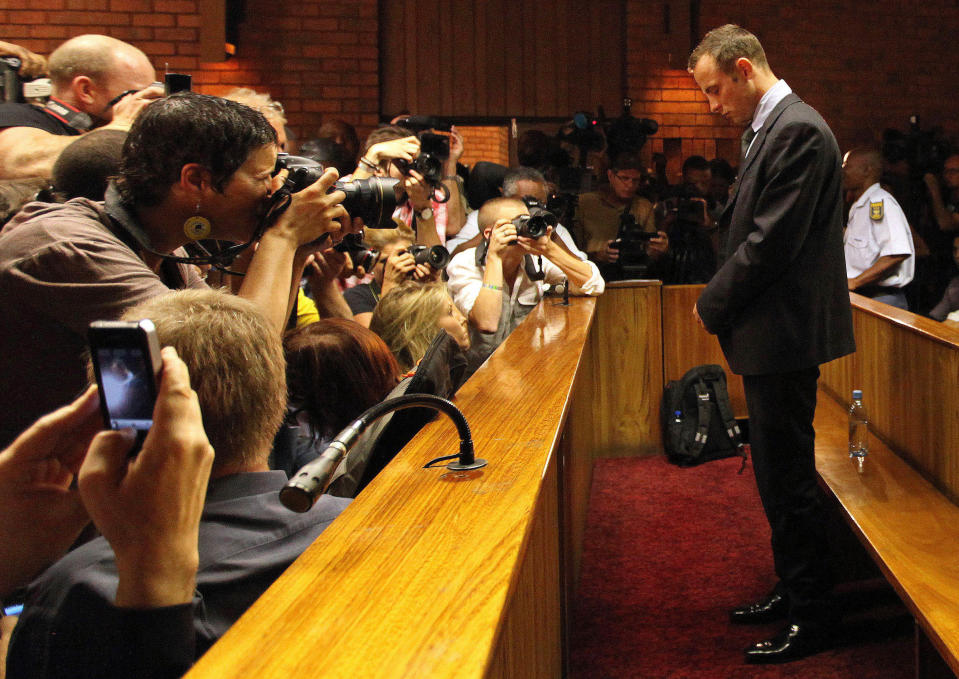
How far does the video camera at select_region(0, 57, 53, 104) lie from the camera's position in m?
2.51

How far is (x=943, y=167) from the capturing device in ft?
20.9

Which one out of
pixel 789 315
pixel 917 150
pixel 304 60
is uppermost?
pixel 304 60

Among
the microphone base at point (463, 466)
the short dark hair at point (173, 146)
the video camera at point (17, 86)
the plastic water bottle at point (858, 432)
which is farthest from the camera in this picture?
the plastic water bottle at point (858, 432)

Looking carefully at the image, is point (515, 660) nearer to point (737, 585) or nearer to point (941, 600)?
point (941, 600)

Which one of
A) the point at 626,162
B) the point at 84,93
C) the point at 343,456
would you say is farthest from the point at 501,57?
the point at 343,456

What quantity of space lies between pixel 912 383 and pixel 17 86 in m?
2.58

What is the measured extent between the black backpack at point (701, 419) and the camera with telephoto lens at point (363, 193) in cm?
272

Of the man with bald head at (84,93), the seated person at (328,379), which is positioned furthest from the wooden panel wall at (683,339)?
the seated person at (328,379)

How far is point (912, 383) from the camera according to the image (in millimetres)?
2662

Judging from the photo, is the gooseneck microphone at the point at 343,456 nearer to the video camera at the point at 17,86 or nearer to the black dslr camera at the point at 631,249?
the video camera at the point at 17,86

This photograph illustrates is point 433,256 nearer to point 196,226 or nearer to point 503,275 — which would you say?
point 503,275

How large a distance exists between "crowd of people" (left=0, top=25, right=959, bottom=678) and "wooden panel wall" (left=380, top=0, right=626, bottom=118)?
158 inches

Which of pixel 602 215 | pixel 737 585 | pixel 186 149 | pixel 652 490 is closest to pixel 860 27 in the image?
pixel 602 215

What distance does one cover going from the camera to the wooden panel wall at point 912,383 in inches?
94.0
